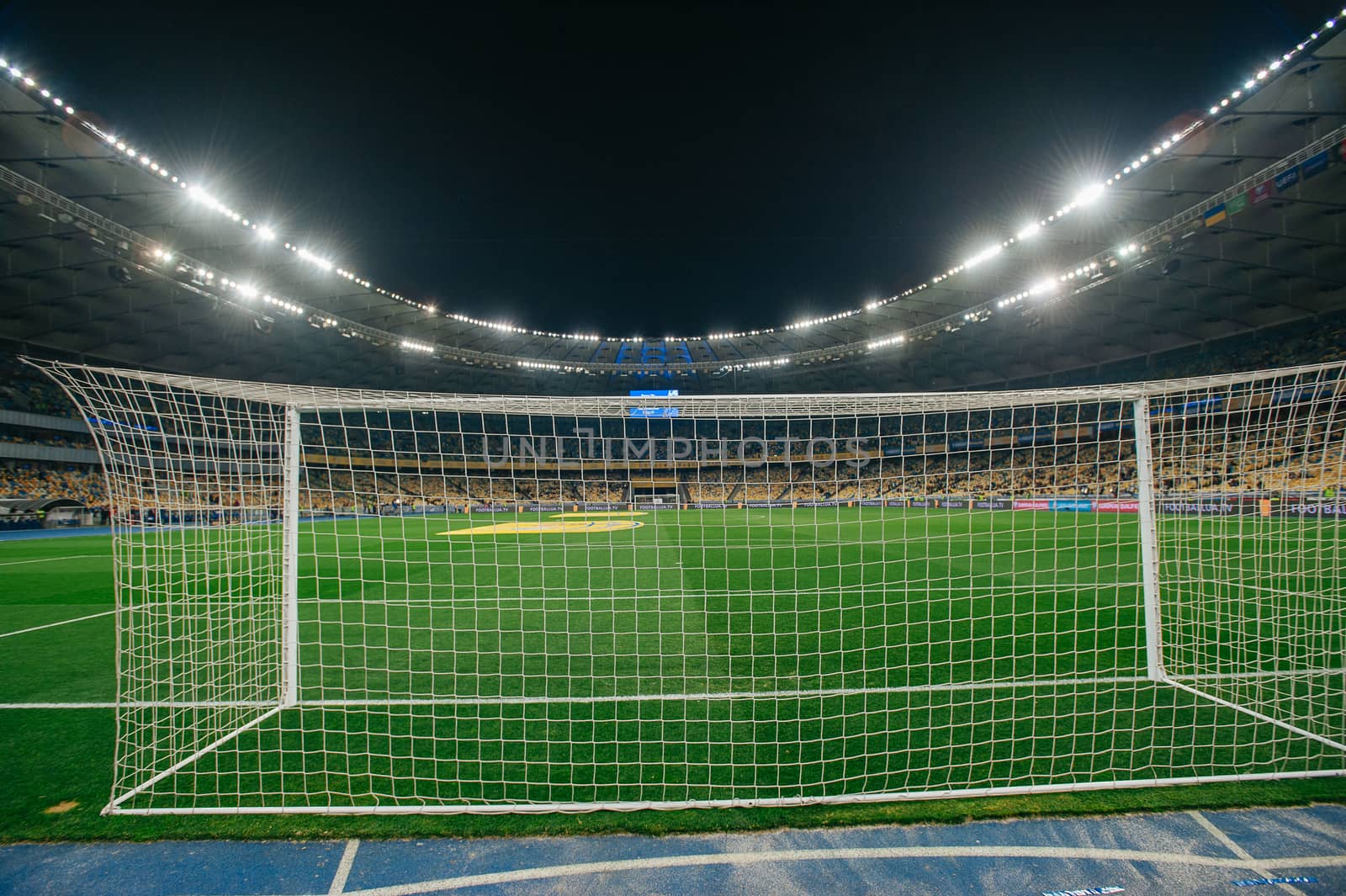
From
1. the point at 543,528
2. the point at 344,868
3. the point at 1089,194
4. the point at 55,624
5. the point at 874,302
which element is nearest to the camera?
the point at 344,868

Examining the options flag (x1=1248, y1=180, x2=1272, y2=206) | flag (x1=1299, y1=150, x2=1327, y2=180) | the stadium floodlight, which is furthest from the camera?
the stadium floodlight

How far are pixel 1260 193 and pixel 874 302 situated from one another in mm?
14359

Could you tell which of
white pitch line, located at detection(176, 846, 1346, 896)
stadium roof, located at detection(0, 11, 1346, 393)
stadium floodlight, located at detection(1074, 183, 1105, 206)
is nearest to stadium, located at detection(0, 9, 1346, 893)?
white pitch line, located at detection(176, 846, 1346, 896)

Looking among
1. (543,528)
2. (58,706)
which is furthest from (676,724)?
(58,706)

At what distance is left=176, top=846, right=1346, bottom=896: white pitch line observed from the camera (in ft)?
7.27

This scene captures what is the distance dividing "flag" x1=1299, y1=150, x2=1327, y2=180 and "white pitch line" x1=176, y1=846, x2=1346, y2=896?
16.5m

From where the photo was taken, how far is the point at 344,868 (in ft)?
7.54

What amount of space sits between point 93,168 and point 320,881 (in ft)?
63.7

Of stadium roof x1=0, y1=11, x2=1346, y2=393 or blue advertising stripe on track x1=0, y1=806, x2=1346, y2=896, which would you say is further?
stadium roof x1=0, y1=11, x2=1346, y2=393

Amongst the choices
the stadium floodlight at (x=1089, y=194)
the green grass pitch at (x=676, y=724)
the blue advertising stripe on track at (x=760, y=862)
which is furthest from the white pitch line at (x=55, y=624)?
the stadium floodlight at (x=1089, y=194)

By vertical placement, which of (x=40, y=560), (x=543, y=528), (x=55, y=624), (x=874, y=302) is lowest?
(x=40, y=560)

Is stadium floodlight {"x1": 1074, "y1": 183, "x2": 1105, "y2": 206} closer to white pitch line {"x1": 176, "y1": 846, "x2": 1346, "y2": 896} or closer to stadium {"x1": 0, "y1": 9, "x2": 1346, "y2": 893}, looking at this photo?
stadium {"x1": 0, "y1": 9, "x2": 1346, "y2": 893}

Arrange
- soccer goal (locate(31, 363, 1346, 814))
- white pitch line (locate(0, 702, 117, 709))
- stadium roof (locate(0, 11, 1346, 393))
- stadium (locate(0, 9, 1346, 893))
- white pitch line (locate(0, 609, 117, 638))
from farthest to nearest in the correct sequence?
1. stadium roof (locate(0, 11, 1346, 393))
2. white pitch line (locate(0, 609, 117, 638))
3. white pitch line (locate(0, 702, 117, 709))
4. soccer goal (locate(31, 363, 1346, 814))
5. stadium (locate(0, 9, 1346, 893))

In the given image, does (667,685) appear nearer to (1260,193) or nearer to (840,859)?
(840,859)
